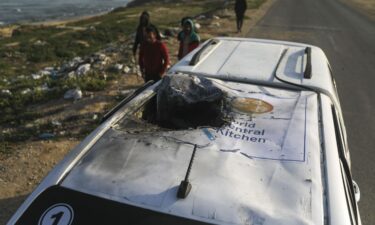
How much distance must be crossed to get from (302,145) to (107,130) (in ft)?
4.37

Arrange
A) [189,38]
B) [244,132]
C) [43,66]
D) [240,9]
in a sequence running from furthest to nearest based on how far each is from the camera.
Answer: [240,9], [43,66], [189,38], [244,132]

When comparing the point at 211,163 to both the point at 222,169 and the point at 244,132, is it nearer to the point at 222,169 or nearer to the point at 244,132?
the point at 222,169

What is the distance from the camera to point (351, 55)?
1460cm

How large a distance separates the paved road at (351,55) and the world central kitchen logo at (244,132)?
9.94 ft

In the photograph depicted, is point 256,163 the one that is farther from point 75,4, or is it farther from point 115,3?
point 115,3

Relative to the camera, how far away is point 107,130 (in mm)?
2836

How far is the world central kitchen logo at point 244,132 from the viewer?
107 inches

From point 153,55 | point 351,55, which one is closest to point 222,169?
point 153,55

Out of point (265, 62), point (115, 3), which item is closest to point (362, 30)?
point (265, 62)

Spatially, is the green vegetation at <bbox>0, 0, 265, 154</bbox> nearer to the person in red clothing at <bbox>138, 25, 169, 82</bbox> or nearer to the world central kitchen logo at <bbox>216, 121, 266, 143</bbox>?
the person in red clothing at <bbox>138, 25, 169, 82</bbox>

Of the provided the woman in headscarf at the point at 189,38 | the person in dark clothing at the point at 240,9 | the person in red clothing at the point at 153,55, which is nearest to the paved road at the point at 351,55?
the person in dark clothing at the point at 240,9

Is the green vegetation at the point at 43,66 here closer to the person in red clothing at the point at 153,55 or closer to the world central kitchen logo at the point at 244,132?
the person in red clothing at the point at 153,55

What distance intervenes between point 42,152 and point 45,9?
5508cm

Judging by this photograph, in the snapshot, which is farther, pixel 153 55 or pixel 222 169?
pixel 153 55
